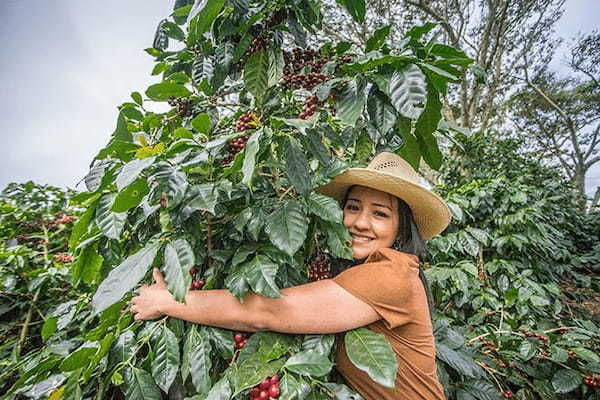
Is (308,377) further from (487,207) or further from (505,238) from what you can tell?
(487,207)

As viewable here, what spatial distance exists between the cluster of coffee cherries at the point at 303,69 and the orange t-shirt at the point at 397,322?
1.85ft

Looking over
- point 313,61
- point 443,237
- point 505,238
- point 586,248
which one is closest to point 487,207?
point 505,238

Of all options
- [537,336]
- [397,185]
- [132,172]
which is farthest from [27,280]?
[537,336]

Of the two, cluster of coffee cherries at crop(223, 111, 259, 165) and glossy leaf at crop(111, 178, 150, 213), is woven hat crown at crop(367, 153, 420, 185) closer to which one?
cluster of coffee cherries at crop(223, 111, 259, 165)

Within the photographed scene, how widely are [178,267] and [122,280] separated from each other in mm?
116

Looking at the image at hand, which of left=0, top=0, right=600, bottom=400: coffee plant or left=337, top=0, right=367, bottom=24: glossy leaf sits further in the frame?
left=337, top=0, right=367, bottom=24: glossy leaf

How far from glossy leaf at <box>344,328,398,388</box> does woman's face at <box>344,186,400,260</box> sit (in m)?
0.27

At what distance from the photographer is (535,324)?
2125 millimetres

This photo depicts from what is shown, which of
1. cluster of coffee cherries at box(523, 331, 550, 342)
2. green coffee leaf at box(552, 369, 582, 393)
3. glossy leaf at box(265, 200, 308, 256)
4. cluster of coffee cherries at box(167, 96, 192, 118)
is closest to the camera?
glossy leaf at box(265, 200, 308, 256)

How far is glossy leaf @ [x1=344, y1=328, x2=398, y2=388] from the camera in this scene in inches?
26.1

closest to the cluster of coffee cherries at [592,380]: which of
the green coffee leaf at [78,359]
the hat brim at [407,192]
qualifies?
the hat brim at [407,192]

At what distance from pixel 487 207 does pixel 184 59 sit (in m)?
3.02

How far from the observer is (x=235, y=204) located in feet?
3.00

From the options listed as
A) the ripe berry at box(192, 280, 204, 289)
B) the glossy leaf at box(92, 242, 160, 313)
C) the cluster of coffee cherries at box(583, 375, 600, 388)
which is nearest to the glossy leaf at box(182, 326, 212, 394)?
the ripe berry at box(192, 280, 204, 289)
